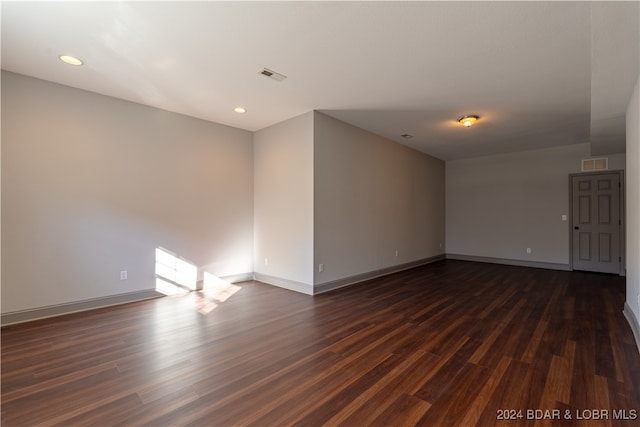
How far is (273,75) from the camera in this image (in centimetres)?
316

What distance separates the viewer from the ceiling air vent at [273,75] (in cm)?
307

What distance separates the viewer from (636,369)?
2.19m

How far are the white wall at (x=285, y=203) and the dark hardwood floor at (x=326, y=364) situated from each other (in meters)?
0.78

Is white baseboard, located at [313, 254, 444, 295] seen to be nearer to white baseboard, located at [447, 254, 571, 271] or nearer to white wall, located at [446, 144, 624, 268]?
white baseboard, located at [447, 254, 571, 271]

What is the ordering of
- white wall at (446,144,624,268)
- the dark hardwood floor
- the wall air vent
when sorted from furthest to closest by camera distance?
white wall at (446,144,624,268) < the wall air vent < the dark hardwood floor

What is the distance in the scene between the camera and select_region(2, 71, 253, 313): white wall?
3.12m

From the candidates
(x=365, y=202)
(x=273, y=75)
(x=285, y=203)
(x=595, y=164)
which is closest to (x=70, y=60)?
(x=273, y=75)

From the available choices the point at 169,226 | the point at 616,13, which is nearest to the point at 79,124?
the point at 169,226

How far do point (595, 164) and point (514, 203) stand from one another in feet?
5.32

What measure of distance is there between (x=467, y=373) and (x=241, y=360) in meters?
1.78

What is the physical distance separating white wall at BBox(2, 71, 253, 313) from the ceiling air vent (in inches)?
80.0

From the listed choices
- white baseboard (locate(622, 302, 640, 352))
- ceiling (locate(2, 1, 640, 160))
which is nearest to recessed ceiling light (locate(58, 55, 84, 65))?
ceiling (locate(2, 1, 640, 160))

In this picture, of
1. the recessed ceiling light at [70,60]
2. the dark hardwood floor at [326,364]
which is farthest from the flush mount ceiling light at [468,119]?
the recessed ceiling light at [70,60]

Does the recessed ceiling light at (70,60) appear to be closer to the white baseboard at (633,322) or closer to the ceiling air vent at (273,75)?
the ceiling air vent at (273,75)
